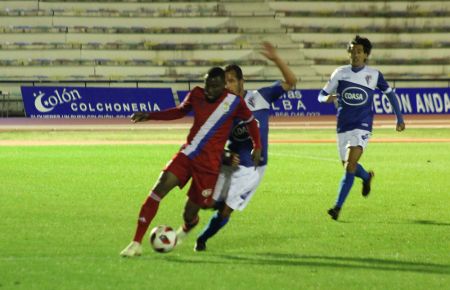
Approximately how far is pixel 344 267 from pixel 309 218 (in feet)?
12.8

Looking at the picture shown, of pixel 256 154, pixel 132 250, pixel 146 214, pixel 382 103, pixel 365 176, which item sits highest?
pixel 256 154

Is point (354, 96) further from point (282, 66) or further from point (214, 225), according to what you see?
point (214, 225)

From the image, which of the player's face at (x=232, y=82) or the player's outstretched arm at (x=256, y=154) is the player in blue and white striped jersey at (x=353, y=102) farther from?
the player's outstretched arm at (x=256, y=154)

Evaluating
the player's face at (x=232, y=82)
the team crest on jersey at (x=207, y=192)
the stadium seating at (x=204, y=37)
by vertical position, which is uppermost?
the player's face at (x=232, y=82)

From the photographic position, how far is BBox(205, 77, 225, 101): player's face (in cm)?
968

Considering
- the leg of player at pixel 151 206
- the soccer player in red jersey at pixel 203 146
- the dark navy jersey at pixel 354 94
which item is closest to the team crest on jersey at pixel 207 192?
the soccer player in red jersey at pixel 203 146

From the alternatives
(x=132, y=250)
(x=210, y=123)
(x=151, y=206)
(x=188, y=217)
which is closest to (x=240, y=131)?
(x=210, y=123)

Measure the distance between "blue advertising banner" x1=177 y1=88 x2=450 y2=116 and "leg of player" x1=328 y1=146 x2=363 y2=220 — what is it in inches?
1028

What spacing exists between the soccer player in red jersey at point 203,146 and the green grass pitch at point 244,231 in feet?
1.62

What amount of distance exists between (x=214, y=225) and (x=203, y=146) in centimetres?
90

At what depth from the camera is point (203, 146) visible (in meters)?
9.78

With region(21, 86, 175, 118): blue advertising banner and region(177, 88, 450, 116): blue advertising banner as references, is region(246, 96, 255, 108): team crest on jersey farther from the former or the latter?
region(177, 88, 450, 116): blue advertising banner

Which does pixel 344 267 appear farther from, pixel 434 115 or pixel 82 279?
pixel 434 115

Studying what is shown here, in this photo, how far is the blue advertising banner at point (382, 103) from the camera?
1578 inches
